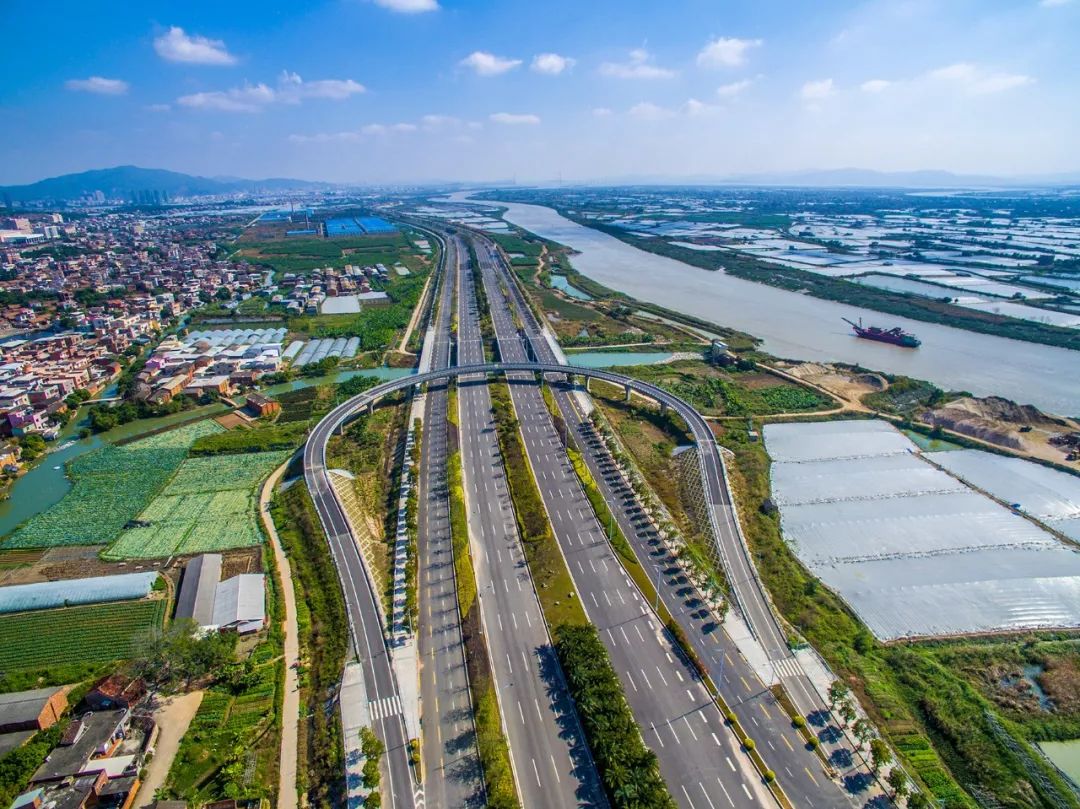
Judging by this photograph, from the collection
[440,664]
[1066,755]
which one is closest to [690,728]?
[440,664]

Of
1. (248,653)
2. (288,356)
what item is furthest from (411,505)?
(288,356)

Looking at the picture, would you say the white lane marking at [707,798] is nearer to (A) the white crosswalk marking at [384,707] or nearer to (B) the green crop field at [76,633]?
(A) the white crosswalk marking at [384,707]

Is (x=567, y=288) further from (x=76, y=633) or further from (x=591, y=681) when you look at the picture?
(x=76, y=633)

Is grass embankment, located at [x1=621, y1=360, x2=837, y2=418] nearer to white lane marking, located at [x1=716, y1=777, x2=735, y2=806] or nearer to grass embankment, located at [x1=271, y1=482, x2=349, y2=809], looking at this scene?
white lane marking, located at [x1=716, y1=777, x2=735, y2=806]

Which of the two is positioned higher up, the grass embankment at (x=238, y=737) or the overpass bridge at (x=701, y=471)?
the overpass bridge at (x=701, y=471)

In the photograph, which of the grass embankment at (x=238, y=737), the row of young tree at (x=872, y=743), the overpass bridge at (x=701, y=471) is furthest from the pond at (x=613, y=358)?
the grass embankment at (x=238, y=737)
